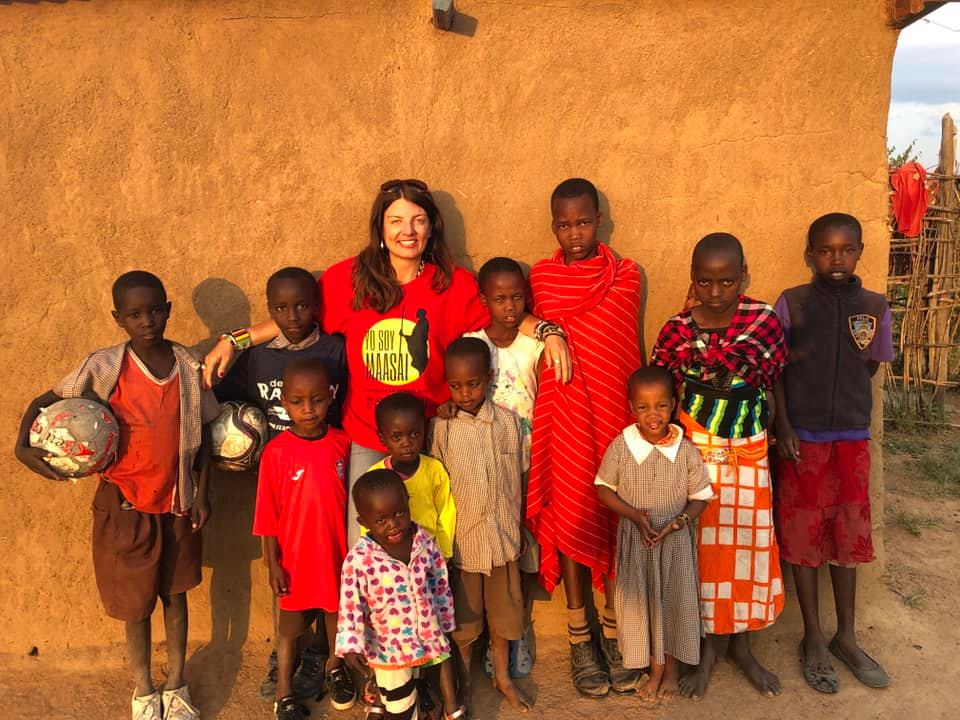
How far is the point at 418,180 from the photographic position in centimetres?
273

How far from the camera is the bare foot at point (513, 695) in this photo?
2547 millimetres

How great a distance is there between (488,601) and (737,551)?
979mm

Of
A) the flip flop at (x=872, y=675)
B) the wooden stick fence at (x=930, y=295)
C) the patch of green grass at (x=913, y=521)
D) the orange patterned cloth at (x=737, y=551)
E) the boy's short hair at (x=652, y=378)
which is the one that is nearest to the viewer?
the boy's short hair at (x=652, y=378)

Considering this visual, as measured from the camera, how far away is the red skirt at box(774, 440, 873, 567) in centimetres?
264

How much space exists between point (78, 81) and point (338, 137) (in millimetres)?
1047

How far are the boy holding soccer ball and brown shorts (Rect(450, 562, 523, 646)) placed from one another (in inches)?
38.7

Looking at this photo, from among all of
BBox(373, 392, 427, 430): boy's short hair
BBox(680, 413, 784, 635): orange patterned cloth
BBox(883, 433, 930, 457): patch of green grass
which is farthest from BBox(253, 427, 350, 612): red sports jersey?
BBox(883, 433, 930, 457): patch of green grass

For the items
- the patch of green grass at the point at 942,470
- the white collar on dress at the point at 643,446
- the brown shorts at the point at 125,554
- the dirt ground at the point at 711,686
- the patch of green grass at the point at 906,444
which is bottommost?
the dirt ground at the point at 711,686

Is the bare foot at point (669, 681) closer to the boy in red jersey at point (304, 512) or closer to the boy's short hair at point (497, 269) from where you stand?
the boy in red jersey at point (304, 512)

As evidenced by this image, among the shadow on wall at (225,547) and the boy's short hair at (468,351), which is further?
the shadow on wall at (225,547)

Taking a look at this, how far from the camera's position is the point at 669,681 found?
8.41 feet

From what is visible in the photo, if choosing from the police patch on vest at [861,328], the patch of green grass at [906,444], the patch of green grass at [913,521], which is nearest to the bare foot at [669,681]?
the police patch on vest at [861,328]

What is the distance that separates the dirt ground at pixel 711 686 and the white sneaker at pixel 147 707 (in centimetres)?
15

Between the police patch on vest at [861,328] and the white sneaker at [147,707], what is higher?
the police patch on vest at [861,328]
